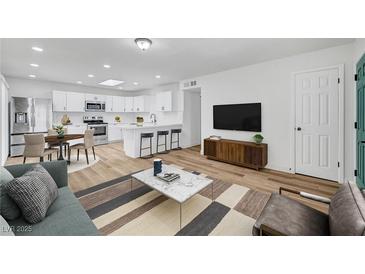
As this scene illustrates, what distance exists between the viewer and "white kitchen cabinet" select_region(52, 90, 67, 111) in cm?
577

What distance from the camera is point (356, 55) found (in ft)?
8.63

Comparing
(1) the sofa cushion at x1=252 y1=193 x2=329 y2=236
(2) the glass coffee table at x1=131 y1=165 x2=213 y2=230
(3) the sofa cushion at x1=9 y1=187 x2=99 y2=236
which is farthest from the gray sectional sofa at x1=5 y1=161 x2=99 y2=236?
(1) the sofa cushion at x1=252 y1=193 x2=329 y2=236

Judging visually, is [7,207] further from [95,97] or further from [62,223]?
[95,97]

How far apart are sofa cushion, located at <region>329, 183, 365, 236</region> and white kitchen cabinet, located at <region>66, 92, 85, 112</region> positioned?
7468 mm

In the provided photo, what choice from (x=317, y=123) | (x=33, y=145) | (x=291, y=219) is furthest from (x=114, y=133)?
(x=291, y=219)

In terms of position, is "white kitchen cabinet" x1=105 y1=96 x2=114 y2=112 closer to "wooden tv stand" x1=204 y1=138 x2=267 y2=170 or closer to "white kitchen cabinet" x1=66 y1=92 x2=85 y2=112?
"white kitchen cabinet" x1=66 y1=92 x2=85 y2=112

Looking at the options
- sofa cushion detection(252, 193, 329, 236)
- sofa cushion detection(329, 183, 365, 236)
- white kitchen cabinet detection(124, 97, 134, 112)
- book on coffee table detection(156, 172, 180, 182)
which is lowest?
sofa cushion detection(252, 193, 329, 236)

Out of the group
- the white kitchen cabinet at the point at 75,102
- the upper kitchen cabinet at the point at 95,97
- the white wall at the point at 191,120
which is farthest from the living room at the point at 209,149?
the upper kitchen cabinet at the point at 95,97

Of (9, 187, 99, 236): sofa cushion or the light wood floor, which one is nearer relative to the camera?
(9, 187, 99, 236): sofa cushion

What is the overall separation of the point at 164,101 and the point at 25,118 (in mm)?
4417

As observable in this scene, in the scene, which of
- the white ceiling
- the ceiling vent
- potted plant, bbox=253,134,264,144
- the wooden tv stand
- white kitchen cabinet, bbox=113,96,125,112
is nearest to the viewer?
the white ceiling

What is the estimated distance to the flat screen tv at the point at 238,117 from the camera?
13.0 feet

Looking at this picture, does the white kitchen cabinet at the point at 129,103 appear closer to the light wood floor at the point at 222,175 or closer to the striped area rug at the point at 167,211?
the light wood floor at the point at 222,175
